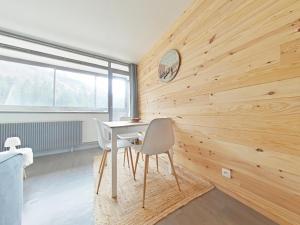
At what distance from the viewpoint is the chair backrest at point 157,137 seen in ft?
4.93

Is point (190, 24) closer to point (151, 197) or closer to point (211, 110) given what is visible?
point (211, 110)

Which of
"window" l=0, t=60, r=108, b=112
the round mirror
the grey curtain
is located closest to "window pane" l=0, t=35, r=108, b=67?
"window" l=0, t=60, r=108, b=112

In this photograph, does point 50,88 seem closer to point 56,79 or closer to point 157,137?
point 56,79

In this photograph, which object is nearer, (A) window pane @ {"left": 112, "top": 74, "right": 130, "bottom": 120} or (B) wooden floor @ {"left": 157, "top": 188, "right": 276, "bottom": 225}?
(B) wooden floor @ {"left": 157, "top": 188, "right": 276, "bottom": 225}

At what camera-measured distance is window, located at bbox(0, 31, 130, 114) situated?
2914 mm

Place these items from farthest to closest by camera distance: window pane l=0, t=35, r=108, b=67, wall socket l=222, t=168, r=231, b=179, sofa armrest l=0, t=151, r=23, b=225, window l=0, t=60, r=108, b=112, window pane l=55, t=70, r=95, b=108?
window pane l=55, t=70, r=95, b=108, window l=0, t=60, r=108, b=112, window pane l=0, t=35, r=108, b=67, wall socket l=222, t=168, r=231, b=179, sofa armrest l=0, t=151, r=23, b=225

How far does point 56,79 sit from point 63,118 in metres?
0.99

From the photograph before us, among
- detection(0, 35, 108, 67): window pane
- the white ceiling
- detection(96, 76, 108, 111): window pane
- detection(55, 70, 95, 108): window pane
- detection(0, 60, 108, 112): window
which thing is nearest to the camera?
the white ceiling

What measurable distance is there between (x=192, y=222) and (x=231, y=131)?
0.93 m

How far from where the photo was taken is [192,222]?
45.6 inches

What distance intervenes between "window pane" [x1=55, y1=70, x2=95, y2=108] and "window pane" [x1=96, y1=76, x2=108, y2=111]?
0.44 feet

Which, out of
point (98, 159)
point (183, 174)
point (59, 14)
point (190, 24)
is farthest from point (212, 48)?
point (98, 159)

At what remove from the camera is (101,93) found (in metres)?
4.05

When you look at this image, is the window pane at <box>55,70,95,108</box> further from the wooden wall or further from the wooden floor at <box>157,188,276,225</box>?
the wooden floor at <box>157,188,276,225</box>
